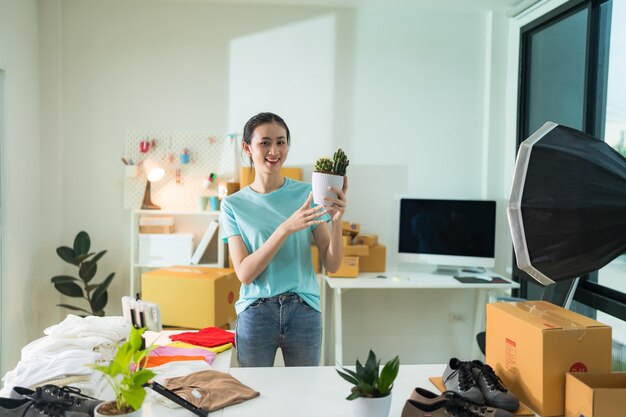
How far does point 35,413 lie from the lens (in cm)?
136

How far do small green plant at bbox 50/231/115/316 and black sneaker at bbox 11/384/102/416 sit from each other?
94.8 inches

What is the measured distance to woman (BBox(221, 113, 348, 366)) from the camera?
1999 mm

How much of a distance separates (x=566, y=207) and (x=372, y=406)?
68 centimetres

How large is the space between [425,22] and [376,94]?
0.67 m

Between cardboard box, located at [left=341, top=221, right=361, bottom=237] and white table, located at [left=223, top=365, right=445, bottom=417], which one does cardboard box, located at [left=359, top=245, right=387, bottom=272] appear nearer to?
cardboard box, located at [left=341, top=221, right=361, bottom=237]

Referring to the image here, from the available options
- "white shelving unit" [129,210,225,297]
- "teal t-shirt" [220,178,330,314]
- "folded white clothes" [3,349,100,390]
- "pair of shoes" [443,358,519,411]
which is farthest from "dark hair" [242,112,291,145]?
"white shelving unit" [129,210,225,297]

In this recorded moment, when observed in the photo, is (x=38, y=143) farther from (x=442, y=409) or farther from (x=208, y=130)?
(x=442, y=409)

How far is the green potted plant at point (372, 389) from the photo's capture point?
1352mm

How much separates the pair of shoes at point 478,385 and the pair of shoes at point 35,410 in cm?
100

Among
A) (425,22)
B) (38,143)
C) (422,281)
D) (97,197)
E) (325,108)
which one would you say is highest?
(425,22)

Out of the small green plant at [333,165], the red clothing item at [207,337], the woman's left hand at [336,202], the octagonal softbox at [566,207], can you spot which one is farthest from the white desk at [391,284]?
the octagonal softbox at [566,207]

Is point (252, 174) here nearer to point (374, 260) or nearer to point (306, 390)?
point (374, 260)

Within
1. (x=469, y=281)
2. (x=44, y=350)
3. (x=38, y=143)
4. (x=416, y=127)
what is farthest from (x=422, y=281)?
(x=38, y=143)

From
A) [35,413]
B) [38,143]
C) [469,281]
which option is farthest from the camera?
[38,143]
